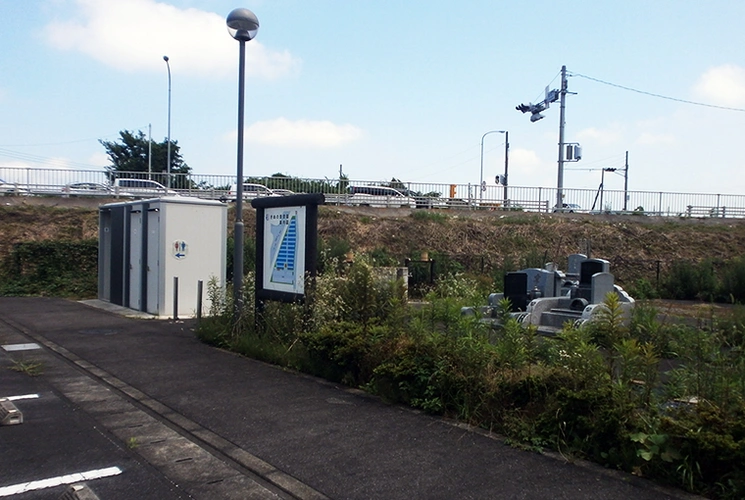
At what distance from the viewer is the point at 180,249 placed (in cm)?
1536

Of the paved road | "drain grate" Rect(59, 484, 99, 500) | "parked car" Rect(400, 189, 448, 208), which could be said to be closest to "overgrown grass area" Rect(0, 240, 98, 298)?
the paved road

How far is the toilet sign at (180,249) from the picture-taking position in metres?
15.3

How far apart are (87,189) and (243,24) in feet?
68.4

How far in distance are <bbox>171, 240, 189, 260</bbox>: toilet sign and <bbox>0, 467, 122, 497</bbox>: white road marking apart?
33.6 ft

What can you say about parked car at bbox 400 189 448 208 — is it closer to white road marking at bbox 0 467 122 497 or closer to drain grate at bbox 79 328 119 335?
drain grate at bbox 79 328 119 335

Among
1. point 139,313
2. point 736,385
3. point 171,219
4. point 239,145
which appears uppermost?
point 239,145

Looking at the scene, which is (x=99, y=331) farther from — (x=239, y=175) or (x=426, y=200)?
(x=426, y=200)

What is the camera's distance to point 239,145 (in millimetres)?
Result: 11539

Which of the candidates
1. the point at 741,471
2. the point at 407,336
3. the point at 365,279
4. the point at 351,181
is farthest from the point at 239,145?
the point at 351,181

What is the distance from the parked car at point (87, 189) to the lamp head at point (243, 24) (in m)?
20.2

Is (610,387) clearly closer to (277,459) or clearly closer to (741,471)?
(741,471)

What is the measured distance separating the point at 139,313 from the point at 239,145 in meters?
6.35

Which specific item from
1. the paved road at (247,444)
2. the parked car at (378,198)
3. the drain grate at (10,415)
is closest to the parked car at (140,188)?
the parked car at (378,198)

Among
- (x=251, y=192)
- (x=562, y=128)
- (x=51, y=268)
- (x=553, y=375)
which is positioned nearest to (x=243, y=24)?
(x=553, y=375)
